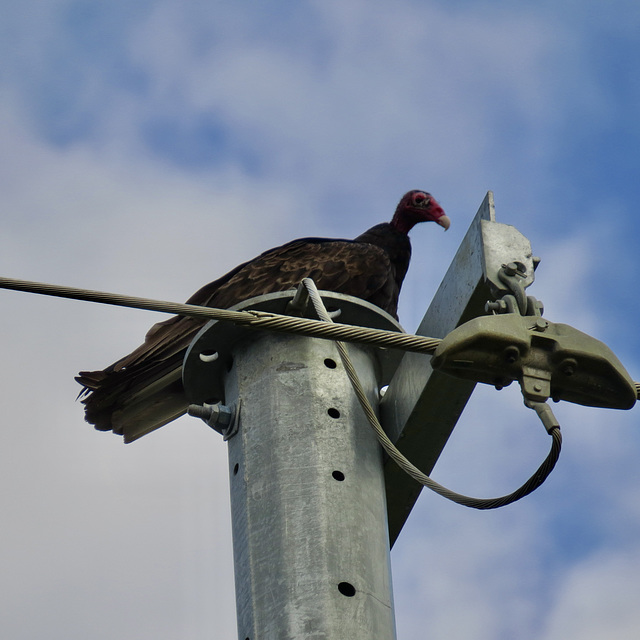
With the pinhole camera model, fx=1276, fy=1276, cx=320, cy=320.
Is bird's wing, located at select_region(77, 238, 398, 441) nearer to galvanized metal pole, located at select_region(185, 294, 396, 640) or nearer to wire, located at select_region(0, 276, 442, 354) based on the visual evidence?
galvanized metal pole, located at select_region(185, 294, 396, 640)

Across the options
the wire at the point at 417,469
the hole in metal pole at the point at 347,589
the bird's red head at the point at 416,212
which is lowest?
the hole in metal pole at the point at 347,589

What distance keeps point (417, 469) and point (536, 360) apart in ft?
1.97

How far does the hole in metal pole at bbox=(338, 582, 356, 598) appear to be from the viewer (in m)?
3.73

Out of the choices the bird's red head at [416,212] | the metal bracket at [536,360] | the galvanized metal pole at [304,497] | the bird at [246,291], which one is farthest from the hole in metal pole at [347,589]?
the bird's red head at [416,212]

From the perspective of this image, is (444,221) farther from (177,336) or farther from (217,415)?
(217,415)

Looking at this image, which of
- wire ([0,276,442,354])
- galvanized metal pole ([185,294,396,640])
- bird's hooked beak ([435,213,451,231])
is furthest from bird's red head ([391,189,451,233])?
wire ([0,276,442,354])

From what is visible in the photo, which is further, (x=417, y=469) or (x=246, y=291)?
(x=246, y=291)

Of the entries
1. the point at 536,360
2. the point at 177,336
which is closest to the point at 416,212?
the point at 177,336

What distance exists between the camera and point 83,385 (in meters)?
5.86

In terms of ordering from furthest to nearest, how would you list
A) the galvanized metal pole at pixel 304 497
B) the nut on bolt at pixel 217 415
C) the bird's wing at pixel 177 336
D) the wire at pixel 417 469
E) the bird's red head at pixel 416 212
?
the bird's red head at pixel 416 212 → the bird's wing at pixel 177 336 → the nut on bolt at pixel 217 415 → the galvanized metal pole at pixel 304 497 → the wire at pixel 417 469

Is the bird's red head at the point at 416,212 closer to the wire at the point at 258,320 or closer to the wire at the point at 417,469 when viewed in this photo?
the wire at the point at 417,469

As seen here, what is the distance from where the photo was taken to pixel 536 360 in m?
3.61

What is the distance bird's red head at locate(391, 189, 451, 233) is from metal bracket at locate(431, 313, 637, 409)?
193 inches

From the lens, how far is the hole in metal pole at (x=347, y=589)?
373 cm
